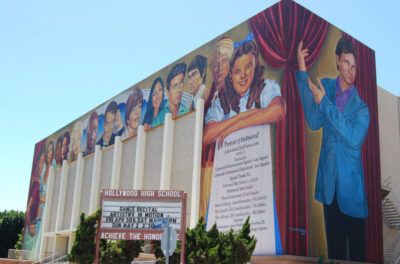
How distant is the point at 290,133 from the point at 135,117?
51.5 feet

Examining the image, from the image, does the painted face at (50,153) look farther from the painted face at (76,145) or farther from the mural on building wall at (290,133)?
the mural on building wall at (290,133)

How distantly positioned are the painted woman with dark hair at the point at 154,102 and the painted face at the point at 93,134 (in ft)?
29.7

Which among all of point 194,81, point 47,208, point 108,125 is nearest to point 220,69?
point 194,81

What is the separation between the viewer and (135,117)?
1538 inches

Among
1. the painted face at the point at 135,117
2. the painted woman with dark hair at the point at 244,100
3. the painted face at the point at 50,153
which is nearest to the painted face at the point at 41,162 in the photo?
the painted face at the point at 50,153

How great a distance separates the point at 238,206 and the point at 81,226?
8.98 m

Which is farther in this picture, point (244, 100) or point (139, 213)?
point (244, 100)

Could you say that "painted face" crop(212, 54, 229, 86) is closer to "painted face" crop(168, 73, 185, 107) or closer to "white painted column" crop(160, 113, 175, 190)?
"painted face" crop(168, 73, 185, 107)

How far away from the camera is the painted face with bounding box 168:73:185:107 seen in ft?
113

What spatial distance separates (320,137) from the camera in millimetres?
28281

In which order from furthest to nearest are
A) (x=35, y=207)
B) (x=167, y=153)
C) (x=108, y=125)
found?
(x=35, y=207)
(x=108, y=125)
(x=167, y=153)

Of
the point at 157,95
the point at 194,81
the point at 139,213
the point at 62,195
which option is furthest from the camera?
the point at 62,195

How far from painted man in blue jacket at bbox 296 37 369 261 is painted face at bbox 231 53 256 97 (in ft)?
8.94

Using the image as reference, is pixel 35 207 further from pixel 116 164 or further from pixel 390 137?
pixel 390 137
